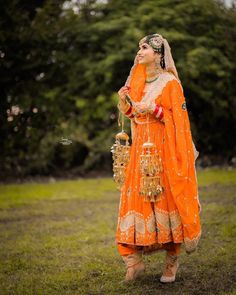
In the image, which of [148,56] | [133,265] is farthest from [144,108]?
[133,265]

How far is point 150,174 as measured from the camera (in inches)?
173

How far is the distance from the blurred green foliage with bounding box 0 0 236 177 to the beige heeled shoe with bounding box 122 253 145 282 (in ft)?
23.2

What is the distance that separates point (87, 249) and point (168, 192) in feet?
5.98

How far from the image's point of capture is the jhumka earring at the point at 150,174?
4387 millimetres

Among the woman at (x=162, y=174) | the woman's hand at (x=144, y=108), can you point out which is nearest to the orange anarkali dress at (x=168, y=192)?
the woman at (x=162, y=174)

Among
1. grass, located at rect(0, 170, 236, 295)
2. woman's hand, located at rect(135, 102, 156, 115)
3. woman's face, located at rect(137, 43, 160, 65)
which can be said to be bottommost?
grass, located at rect(0, 170, 236, 295)

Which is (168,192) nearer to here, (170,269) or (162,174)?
(162,174)

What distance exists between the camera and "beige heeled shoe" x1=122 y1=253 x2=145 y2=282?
4.61 m

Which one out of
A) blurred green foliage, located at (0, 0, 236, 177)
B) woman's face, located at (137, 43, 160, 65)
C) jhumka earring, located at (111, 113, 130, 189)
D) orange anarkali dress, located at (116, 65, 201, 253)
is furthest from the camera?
blurred green foliage, located at (0, 0, 236, 177)

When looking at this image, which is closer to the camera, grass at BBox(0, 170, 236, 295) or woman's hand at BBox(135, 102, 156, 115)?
woman's hand at BBox(135, 102, 156, 115)

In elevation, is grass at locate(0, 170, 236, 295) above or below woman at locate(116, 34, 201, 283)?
below

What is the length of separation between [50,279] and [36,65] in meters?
7.71

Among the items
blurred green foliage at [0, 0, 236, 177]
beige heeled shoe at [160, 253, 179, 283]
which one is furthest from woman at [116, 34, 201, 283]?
blurred green foliage at [0, 0, 236, 177]

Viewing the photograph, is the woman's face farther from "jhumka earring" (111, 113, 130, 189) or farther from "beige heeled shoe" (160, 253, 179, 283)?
"beige heeled shoe" (160, 253, 179, 283)
